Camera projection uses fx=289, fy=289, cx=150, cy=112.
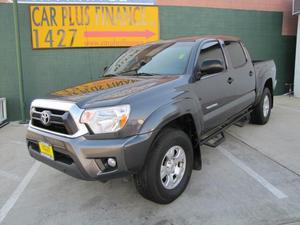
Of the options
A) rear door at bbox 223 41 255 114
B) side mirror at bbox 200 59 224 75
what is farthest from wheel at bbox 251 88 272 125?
side mirror at bbox 200 59 224 75

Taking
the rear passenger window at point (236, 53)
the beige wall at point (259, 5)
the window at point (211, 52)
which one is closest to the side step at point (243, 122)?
the rear passenger window at point (236, 53)

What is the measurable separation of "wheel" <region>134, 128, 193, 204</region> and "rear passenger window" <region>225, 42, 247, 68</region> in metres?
2.16

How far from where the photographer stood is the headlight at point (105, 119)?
8.87ft

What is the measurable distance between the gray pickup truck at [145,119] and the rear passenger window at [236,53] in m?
0.33

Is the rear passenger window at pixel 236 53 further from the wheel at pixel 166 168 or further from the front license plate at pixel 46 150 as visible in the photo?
the front license plate at pixel 46 150

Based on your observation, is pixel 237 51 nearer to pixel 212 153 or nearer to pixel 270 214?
pixel 212 153

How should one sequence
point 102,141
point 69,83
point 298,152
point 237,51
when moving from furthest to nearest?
point 69,83 < point 237,51 < point 298,152 < point 102,141

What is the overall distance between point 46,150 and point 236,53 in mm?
3664

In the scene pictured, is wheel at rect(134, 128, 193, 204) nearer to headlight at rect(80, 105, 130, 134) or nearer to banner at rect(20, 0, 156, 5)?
headlight at rect(80, 105, 130, 134)

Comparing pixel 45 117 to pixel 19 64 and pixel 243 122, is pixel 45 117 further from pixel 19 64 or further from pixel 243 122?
pixel 19 64

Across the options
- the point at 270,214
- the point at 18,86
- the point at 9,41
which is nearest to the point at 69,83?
the point at 18,86

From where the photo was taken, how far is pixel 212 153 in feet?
15.6

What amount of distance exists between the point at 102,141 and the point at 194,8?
7395 millimetres

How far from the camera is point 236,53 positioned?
5.17m
